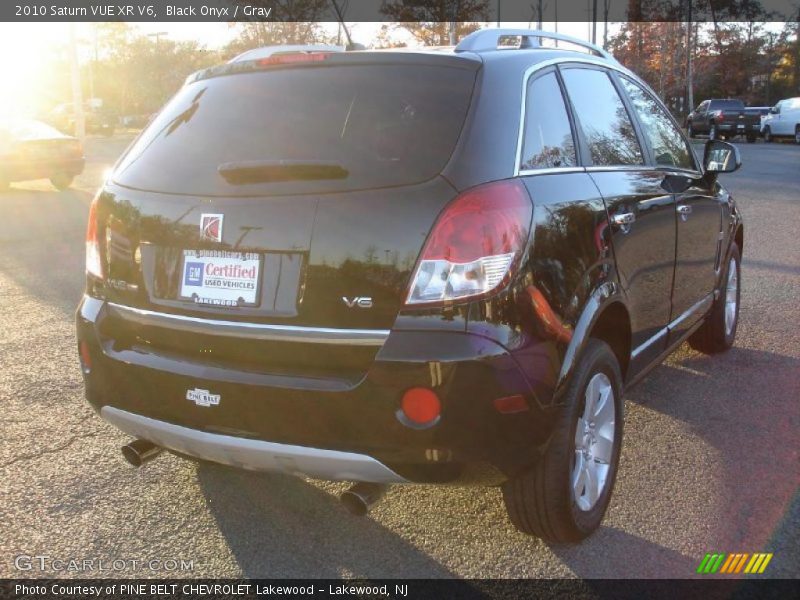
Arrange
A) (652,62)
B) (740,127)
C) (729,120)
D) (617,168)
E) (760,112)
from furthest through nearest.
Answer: (652,62), (760,112), (729,120), (740,127), (617,168)

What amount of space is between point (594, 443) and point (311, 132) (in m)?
1.56

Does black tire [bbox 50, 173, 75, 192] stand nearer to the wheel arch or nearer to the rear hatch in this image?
the rear hatch

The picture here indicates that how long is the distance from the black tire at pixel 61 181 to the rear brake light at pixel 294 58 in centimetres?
1519

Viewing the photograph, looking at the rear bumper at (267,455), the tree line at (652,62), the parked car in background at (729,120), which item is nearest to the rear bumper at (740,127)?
the parked car in background at (729,120)

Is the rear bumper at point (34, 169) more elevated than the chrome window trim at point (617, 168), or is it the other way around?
the chrome window trim at point (617, 168)

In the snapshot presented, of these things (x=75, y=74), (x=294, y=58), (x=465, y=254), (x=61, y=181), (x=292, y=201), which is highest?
(x=75, y=74)

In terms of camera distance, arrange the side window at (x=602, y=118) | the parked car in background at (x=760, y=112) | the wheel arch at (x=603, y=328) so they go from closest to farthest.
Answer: the wheel arch at (x=603, y=328)
the side window at (x=602, y=118)
the parked car in background at (x=760, y=112)

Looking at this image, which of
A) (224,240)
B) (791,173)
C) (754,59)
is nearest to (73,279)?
(224,240)

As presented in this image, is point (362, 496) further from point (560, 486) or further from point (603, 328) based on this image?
point (603, 328)

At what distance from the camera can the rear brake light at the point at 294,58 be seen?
318 centimetres

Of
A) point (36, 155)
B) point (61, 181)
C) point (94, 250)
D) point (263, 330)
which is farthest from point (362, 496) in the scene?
point (61, 181)

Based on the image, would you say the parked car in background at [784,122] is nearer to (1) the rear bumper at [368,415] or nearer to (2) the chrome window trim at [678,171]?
(2) the chrome window trim at [678,171]

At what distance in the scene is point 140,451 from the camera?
329cm

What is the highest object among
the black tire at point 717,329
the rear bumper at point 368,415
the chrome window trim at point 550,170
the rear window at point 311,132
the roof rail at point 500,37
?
the roof rail at point 500,37
